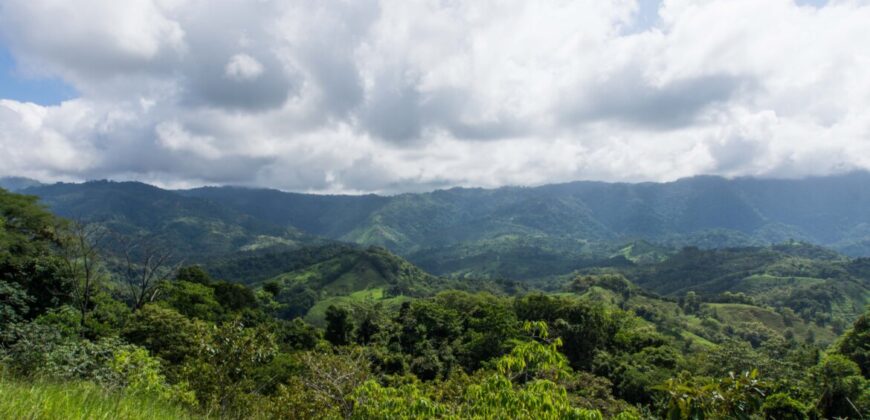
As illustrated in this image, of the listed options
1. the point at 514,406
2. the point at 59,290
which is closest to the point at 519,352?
the point at 514,406

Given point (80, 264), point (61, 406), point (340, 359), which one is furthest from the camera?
point (80, 264)

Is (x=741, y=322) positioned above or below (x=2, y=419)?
below

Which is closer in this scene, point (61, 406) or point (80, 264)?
point (61, 406)

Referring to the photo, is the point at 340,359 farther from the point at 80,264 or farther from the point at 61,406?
the point at 80,264

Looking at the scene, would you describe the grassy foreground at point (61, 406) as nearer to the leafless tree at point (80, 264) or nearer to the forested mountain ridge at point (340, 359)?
the forested mountain ridge at point (340, 359)

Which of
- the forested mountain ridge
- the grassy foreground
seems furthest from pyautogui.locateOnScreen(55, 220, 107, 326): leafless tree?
the grassy foreground

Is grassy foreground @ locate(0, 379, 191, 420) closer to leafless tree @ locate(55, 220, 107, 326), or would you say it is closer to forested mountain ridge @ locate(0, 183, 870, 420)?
forested mountain ridge @ locate(0, 183, 870, 420)

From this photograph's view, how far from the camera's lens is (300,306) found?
176500 millimetres

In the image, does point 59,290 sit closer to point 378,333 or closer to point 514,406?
point 378,333

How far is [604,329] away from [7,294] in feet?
237

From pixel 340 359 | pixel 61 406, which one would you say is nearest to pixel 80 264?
pixel 340 359

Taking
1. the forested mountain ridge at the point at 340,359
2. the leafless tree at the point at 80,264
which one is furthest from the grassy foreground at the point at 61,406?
the leafless tree at the point at 80,264

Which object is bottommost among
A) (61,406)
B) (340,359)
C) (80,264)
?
(340,359)

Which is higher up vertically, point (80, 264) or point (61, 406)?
point (61, 406)
